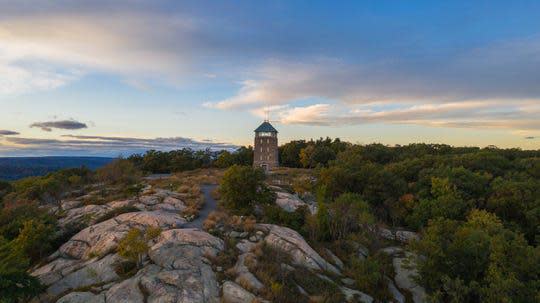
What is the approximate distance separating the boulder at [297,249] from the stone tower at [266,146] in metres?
52.3

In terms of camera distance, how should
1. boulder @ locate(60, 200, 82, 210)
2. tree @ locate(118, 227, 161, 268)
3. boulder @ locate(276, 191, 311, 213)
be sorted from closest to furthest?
tree @ locate(118, 227, 161, 268)
boulder @ locate(60, 200, 82, 210)
boulder @ locate(276, 191, 311, 213)

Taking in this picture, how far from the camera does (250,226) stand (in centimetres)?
3023

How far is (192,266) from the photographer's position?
75.5ft

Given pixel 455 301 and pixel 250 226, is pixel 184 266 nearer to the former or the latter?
pixel 250 226

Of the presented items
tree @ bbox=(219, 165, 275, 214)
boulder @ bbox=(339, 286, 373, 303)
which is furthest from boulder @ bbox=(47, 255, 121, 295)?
boulder @ bbox=(339, 286, 373, 303)

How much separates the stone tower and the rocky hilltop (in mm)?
49252

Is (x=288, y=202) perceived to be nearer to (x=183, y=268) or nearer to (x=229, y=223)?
(x=229, y=223)

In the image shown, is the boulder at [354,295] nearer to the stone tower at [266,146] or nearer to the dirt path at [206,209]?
the dirt path at [206,209]

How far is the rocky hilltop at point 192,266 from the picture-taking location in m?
20.9

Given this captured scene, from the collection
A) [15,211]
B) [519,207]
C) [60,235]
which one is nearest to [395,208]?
[519,207]

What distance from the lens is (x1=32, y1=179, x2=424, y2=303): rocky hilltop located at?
20891 millimetres

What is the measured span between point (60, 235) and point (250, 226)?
54.9ft

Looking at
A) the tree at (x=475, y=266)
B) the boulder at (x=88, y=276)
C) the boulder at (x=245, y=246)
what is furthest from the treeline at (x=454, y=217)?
the boulder at (x=88, y=276)

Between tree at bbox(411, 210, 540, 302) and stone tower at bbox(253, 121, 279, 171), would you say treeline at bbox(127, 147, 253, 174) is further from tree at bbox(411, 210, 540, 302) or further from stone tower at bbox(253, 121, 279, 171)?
tree at bbox(411, 210, 540, 302)
